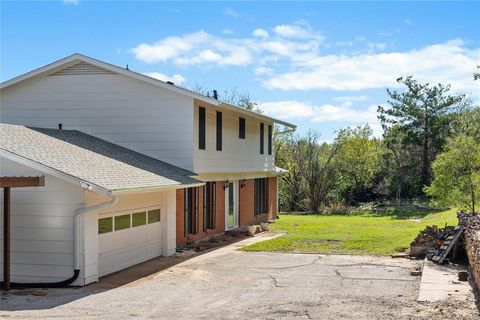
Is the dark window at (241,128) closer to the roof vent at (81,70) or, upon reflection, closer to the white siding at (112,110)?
the white siding at (112,110)

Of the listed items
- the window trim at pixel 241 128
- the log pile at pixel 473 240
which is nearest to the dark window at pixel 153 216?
the window trim at pixel 241 128

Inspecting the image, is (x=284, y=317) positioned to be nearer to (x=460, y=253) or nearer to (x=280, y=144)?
(x=460, y=253)

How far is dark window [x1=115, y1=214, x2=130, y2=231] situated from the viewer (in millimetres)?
14086

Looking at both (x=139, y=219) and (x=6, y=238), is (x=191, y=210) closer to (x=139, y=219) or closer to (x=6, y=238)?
(x=139, y=219)

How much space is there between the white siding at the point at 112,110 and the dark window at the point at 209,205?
277cm

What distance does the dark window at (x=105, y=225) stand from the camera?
43.6ft

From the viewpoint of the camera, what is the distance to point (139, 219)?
50.3 ft

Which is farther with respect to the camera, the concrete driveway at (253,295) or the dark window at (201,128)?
the dark window at (201,128)

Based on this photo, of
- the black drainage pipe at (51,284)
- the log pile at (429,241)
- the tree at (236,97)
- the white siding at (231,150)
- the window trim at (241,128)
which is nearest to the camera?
the black drainage pipe at (51,284)

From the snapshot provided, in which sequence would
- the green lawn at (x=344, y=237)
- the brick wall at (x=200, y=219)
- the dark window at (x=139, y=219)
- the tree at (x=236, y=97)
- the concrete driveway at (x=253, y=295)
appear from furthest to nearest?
the tree at (x=236, y=97) → the brick wall at (x=200, y=219) → the green lawn at (x=344, y=237) → the dark window at (x=139, y=219) → the concrete driveway at (x=253, y=295)

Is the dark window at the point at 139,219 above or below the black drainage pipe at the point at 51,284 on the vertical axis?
above

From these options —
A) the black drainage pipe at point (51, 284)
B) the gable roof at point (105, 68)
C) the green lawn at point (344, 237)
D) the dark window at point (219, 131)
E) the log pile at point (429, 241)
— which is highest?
the gable roof at point (105, 68)

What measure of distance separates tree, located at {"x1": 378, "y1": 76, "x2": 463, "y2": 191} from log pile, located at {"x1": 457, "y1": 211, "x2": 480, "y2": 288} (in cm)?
2306

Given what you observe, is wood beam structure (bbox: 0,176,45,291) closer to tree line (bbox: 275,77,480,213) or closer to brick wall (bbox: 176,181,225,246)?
brick wall (bbox: 176,181,225,246)
